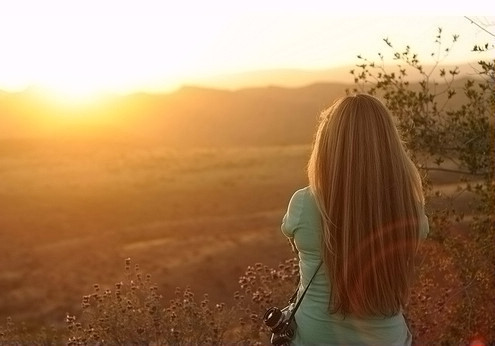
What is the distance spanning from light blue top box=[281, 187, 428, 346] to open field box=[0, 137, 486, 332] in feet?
18.3

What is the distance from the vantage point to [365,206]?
2887 millimetres

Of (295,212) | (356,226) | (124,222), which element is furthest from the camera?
(124,222)

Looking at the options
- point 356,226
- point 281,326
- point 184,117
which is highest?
point 356,226

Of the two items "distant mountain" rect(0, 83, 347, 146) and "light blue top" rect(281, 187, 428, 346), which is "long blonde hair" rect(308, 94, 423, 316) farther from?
"distant mountain" rect(0, 83, 347, 146)

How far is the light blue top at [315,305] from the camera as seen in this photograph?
2.98 m

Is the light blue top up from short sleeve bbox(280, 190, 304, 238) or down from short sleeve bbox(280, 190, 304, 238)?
down

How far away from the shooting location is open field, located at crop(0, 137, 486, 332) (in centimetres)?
1415

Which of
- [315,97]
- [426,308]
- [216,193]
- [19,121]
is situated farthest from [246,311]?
[315,97]

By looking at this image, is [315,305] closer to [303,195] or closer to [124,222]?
[303,195]

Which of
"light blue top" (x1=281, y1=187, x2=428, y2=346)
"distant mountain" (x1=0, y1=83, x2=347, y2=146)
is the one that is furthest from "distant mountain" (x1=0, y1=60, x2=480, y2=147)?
"light blue top" (x1=281, y1=187, x2=428, y2=346)

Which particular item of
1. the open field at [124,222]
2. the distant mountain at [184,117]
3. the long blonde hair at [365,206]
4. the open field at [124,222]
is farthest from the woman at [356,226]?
the distant mountain at [184,117]

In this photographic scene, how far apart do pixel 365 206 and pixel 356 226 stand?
0.28 feet

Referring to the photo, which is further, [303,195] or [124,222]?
[124,222]

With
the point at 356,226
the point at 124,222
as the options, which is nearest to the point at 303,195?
the point at 356,226
